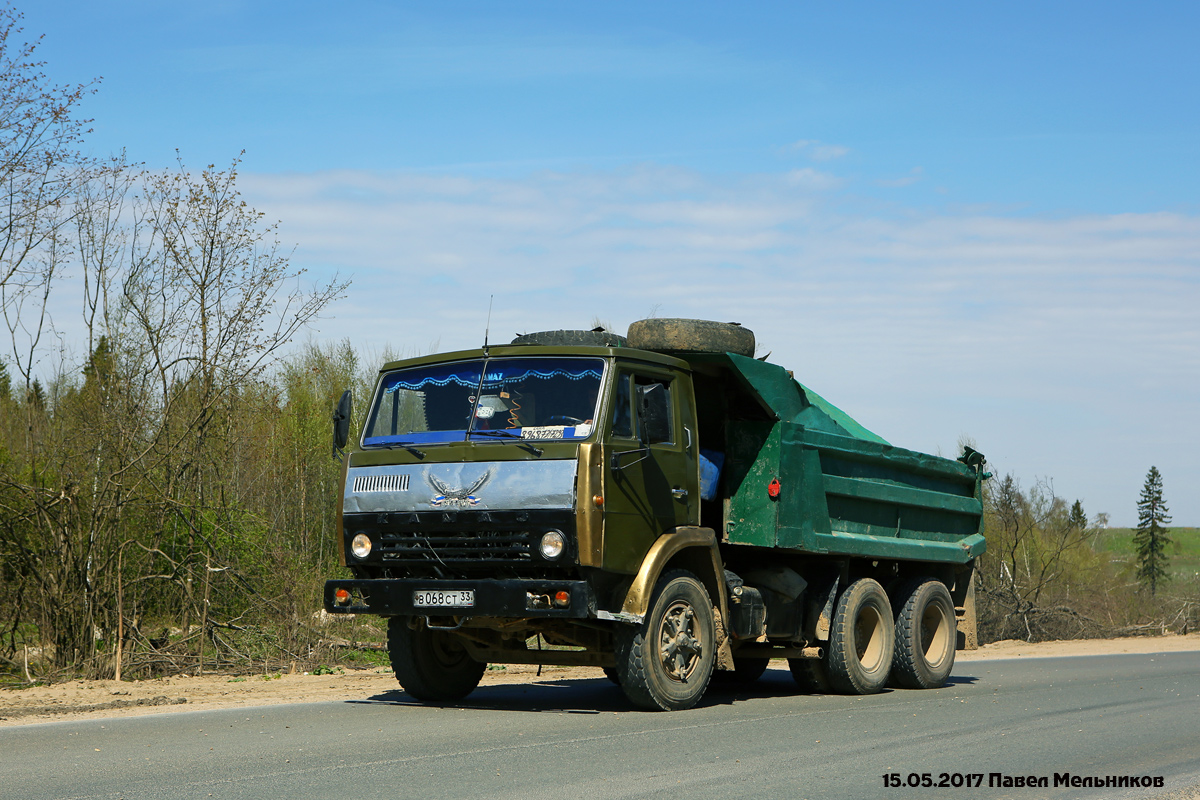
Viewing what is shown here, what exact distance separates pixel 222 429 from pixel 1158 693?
10.1 meters

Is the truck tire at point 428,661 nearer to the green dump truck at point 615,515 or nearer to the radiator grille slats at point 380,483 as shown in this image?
the green dump truck at point 615,515

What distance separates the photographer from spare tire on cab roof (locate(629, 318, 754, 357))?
9.62 meters

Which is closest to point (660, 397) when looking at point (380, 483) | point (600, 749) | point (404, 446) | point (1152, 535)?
point (404, 446)

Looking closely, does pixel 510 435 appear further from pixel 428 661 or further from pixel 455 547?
pixel 428 661

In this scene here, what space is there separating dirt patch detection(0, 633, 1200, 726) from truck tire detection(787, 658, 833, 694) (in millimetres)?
2432

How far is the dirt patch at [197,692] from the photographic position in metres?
9.05

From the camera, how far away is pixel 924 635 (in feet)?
40.1

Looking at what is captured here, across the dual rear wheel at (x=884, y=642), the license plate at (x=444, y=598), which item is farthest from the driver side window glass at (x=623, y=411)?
the dual rear wheel at (x=884, y=642)

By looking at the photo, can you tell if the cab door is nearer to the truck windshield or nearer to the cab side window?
the cab side window

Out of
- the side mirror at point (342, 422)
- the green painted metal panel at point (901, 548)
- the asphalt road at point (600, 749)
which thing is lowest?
the asphalt road at point (600, 749)

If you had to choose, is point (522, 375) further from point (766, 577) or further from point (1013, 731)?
point (1013, 731)

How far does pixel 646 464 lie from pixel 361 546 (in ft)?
7.23

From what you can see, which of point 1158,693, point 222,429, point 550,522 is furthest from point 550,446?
point 1158,693

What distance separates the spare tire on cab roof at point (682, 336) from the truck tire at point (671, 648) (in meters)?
1.89
